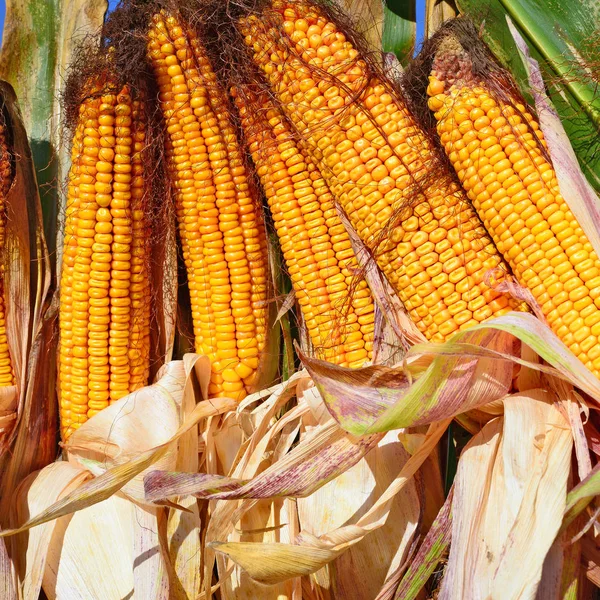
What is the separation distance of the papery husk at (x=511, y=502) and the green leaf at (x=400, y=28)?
1.04m

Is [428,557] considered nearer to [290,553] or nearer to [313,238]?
[290,553]

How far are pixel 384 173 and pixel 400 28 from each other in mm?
616

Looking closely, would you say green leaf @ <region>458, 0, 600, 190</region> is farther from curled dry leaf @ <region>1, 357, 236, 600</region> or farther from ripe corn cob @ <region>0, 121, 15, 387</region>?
ripe corn cob @ <region>0, 121, 15, 387</region>

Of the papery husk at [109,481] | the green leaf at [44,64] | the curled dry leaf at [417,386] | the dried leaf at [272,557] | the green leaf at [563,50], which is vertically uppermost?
the green leaf at [44,64]

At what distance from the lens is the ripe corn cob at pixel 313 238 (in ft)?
5.08

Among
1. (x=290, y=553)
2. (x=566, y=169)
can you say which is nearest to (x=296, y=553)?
(x=290, y=553)

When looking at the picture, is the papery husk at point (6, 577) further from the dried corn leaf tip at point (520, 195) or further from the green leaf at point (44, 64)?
the dried corn leaf tip at point (520, 195)

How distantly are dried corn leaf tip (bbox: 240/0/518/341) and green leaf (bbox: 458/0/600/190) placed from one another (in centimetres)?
34

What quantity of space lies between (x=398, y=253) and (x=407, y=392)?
409 millimetres

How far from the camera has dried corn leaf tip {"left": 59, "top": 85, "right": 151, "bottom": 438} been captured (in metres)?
1.54

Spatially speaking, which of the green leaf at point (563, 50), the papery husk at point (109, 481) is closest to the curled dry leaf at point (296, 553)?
the papery husk at point (109, 481)

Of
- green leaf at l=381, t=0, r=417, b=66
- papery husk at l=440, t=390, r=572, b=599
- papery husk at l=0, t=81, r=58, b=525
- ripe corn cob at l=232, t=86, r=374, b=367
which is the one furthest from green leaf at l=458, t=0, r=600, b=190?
papery husk at l=0, t=81, r=58, b=525

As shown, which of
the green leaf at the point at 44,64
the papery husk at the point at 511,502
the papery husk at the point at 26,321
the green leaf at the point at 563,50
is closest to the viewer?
the papery husk at the point at 511,502

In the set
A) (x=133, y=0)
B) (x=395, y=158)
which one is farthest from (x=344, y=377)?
(x=133, y=0)
